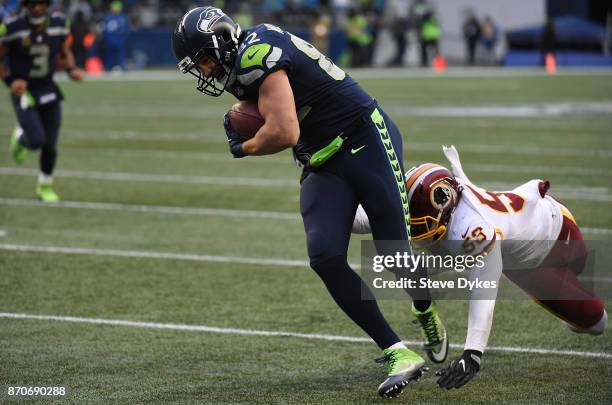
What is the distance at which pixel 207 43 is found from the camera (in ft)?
16.1

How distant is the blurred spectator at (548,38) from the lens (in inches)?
1374

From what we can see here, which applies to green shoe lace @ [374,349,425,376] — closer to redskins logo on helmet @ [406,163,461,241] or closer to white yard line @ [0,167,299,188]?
redskins logo on helmet @ [406,163,461,241]

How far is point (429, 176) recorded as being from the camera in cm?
518

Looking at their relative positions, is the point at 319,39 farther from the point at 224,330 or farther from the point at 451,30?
the point at 224,330

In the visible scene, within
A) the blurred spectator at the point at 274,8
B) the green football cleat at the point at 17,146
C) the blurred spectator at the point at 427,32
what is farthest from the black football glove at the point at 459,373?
the blurred spectator at the point at 274,8

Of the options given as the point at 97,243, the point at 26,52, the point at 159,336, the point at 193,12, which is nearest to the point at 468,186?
the point at 193,12

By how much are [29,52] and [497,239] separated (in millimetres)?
7029

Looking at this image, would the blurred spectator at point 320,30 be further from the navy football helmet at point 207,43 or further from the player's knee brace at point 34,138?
the navy football helmet at point 207,43

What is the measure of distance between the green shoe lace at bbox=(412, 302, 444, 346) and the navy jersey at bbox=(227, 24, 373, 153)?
1017 mm

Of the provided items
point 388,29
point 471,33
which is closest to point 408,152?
point 471,33

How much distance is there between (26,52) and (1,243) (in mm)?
2726

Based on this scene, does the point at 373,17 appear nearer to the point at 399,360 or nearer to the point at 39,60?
the point at 39,60

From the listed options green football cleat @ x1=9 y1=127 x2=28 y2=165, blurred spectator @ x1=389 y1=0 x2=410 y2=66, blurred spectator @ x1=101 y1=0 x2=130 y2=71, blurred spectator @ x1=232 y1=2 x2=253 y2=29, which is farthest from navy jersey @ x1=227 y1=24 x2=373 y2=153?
blurred spectator @ x1=389 y1=0 x2=410 y2=66

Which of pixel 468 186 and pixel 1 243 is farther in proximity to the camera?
pixel 1 243
